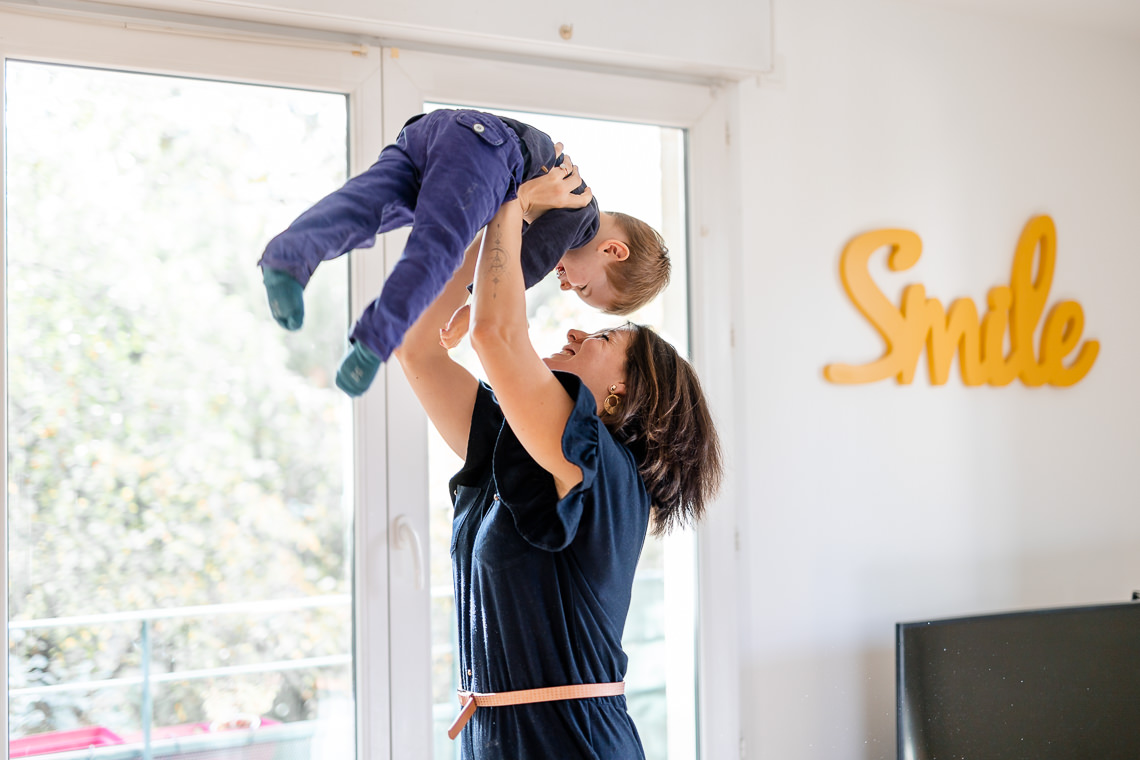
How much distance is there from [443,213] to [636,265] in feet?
1.86

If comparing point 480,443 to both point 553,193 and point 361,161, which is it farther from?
point 361,161

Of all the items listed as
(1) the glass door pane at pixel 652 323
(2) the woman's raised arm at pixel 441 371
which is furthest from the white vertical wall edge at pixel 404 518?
(2) the woman's raised arm at pixel 441 371

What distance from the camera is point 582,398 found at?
1.23 metres

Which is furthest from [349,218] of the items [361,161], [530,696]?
[361,161]

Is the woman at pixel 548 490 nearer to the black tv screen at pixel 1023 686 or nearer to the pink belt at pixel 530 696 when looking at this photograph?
the pink belt at pixel 530 696

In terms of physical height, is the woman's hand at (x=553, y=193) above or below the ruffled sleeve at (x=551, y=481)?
above

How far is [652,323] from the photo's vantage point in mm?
2191

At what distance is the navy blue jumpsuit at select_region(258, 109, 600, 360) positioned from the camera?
3.10 feet

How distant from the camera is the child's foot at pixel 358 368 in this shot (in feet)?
2.98

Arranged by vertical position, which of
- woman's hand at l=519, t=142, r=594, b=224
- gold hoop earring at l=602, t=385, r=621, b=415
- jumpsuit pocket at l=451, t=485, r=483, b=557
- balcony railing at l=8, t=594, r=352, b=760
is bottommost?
balcony railing at l=8, t=594, r=352, b=760

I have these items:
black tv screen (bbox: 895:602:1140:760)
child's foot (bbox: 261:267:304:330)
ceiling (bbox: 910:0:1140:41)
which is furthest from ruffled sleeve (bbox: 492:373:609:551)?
ceiling (bbox: 910:0:1140:41)

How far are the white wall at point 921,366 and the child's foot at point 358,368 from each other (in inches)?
56.6

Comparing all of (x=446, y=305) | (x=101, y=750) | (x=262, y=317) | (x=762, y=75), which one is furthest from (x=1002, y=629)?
(x=101, y=750)

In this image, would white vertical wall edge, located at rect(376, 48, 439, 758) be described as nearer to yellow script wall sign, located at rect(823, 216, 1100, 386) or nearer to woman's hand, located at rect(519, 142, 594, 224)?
woman's hand, located at rect(519, 142, 594, 224)
